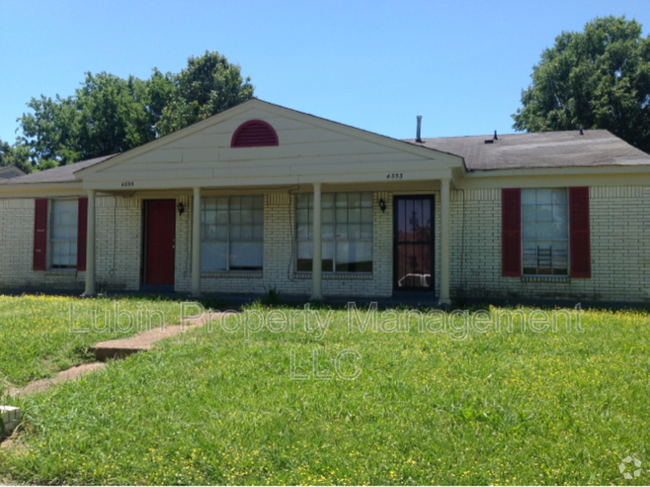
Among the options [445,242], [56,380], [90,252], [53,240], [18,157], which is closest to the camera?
[56,380]

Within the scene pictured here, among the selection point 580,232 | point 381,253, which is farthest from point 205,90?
point 580,232

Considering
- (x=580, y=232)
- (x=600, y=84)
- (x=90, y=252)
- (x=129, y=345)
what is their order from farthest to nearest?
(x=600, y=84)
(x=90, y=252)
(x=580, y=232)
(x=129, y=345)

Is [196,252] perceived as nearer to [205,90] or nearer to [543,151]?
[543,151]

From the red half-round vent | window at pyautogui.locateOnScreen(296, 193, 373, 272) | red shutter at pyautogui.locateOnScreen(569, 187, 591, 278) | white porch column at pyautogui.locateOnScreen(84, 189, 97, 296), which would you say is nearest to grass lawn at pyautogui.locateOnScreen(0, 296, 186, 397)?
white porch column at pyautogui.locateOnScreen(84, 189, 97, 296)

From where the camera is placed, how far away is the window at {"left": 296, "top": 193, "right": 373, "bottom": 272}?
12.2 m

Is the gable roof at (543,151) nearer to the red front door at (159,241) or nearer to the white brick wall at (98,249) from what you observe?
the red front door at (159,241)

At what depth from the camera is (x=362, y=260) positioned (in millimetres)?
12219

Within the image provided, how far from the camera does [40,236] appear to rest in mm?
13805

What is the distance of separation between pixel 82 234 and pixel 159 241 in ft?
6.36

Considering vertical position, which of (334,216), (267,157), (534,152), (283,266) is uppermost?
(534,152)

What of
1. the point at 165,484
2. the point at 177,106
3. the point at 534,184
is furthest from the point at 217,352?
the point at 177,106

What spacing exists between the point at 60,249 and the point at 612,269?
1312 cm

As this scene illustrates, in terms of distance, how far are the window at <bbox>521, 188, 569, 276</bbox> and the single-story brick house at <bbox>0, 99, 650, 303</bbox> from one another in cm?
3

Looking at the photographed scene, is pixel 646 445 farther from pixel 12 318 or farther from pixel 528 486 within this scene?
pixel 12 318
